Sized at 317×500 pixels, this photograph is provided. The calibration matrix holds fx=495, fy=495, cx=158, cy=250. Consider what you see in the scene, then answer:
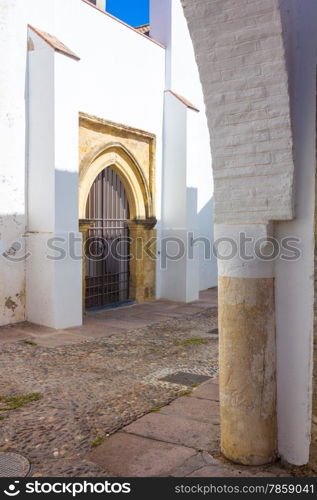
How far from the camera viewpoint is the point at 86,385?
511 cm

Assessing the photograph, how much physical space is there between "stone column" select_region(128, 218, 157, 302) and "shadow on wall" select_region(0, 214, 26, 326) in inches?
119

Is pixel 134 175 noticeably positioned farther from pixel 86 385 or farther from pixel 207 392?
pixel 207 392

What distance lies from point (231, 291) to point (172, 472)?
3.96 ft

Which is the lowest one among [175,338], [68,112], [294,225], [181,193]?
[175,338]

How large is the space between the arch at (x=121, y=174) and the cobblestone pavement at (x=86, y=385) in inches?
107

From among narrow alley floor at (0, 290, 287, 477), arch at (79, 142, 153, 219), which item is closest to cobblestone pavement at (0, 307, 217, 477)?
narrow alley floor at (0, 290, 287, 477)

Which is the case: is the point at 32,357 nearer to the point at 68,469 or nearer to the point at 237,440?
the point at 68,469

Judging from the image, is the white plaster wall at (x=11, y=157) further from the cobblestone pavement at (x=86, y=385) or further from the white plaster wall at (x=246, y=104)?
the white plaster wall at (x=246, y=104)

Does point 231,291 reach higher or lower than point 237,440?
higher

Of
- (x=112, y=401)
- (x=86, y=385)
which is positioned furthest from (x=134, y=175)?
(x=112, y=401)

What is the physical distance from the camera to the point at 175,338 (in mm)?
7535

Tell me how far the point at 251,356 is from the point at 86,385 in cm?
243

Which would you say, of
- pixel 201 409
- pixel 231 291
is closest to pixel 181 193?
pixel 201 409

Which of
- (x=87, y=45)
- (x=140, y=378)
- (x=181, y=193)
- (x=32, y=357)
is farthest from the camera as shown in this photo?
(x=181, y=193)
